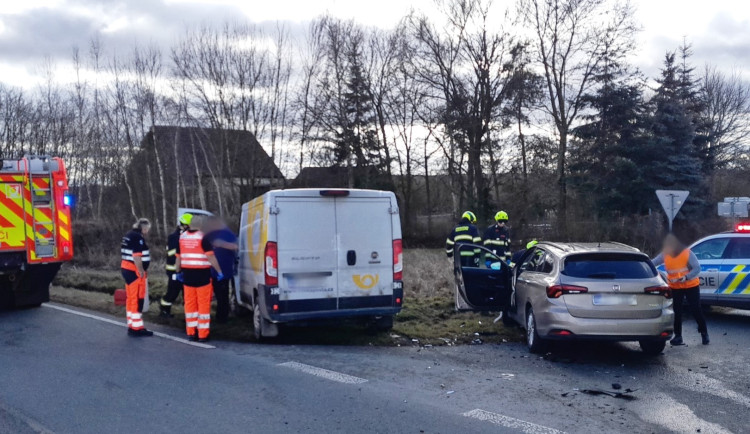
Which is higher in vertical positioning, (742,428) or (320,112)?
(320,112)

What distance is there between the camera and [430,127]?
39000mm

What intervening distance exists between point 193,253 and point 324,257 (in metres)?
1.95

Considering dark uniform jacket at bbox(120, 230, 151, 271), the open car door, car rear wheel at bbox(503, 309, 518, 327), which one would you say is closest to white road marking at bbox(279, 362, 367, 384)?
the open car door

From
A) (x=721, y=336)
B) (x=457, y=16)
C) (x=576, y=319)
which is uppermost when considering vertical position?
(x=457, y=16)

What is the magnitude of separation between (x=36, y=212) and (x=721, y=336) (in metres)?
11.4

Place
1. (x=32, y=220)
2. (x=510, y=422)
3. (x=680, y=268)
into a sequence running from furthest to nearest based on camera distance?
(x=32, y=220) < (x=680, y=268) < (x=510, y=422)

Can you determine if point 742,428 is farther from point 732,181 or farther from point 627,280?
point 732,181

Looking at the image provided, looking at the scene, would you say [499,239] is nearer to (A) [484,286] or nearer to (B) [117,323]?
(A) [484,286]

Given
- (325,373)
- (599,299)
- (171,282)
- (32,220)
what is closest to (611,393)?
(599,299)

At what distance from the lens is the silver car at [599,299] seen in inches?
322

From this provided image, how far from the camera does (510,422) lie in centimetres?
575

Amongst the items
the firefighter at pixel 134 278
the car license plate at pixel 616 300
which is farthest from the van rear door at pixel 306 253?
the car license plate at pixel 616 300

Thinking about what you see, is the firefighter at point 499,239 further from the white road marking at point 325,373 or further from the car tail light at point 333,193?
the white road marking at point 325,373

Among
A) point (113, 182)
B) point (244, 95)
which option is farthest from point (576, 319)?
point (113, 182)
